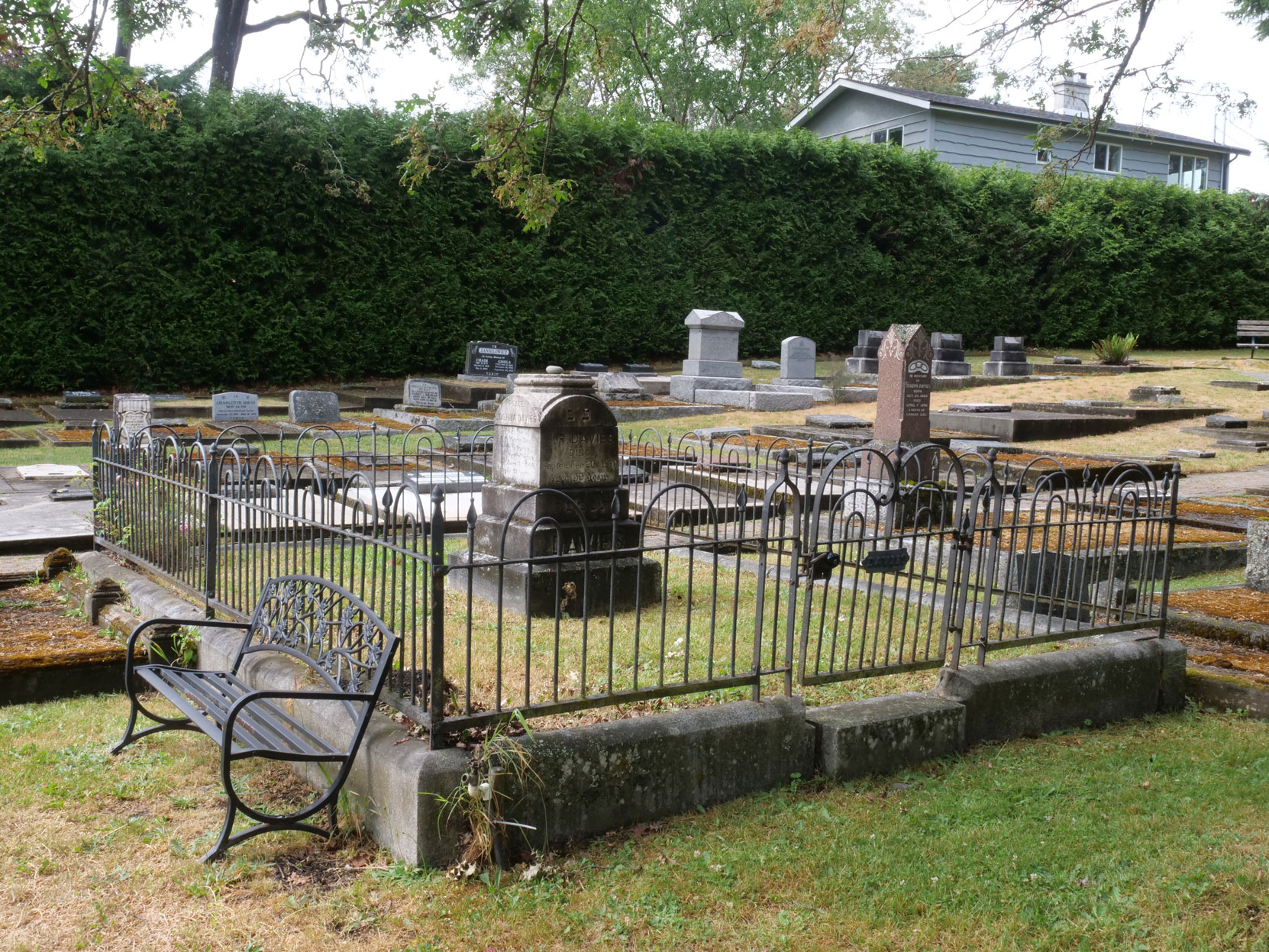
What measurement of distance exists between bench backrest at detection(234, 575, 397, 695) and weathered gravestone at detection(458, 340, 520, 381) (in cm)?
1493

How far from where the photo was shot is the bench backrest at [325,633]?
3.81m

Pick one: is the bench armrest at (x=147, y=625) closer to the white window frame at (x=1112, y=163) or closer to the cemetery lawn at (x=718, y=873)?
the cemetery lawn at (x=718, y=873)

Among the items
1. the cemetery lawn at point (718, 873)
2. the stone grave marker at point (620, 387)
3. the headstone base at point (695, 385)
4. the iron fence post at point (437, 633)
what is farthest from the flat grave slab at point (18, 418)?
the iron fence post at point (437, 633)

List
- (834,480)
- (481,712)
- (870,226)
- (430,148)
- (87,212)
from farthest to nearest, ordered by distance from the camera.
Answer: (870,226) < (87,212) < (834,480) < (430,148) < (481,712)

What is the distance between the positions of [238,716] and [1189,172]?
40.1 metres

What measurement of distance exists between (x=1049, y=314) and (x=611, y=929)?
2853cm

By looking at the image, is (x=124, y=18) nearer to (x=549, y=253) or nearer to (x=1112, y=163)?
(x=549, y=253)

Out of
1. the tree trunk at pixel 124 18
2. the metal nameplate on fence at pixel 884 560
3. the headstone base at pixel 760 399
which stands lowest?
the metal nameplate on fence at pixel 884 560

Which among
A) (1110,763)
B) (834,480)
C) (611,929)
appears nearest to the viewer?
(611,929)

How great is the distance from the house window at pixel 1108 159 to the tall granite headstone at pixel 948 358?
1523 centimetres

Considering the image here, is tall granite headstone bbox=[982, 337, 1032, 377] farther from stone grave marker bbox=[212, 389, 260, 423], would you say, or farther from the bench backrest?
the bench backrest

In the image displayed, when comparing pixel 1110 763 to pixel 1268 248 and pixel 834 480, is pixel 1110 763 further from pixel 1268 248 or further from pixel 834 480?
pixel 1268 248

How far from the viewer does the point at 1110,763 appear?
188 inches

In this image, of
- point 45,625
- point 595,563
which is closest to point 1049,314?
point 595,563
